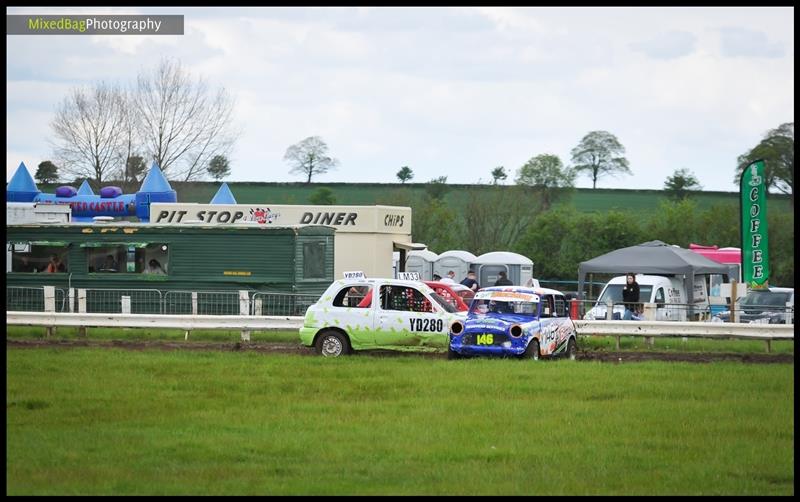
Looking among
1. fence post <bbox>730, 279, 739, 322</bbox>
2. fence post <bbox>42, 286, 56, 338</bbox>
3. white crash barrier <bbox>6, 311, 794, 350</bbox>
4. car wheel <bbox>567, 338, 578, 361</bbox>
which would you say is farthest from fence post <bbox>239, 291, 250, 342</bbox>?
fence post <bbox>730, 279, 739, 322</bbox>

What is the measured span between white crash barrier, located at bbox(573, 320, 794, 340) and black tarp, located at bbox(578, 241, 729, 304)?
8.42m

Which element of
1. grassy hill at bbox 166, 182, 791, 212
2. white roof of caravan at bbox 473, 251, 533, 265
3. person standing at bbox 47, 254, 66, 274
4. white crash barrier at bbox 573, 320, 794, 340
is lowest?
white crash barrier at bbox 573, 320, 794, 340

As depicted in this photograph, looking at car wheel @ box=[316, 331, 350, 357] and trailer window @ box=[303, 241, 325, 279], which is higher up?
trailer window @ box=[303, 241, 325, 279]

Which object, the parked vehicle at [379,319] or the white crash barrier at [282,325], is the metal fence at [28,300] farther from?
the parked vehicle at [379,319]

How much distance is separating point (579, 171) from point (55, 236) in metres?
57.7

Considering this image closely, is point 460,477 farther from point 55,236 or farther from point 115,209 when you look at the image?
point 115,209

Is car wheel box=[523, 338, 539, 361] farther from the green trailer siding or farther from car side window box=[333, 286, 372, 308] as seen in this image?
the green trailer siding

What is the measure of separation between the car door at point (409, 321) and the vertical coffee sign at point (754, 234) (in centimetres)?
770

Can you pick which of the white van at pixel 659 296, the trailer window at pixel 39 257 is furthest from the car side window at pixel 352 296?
the trailer window at pixel 39 257

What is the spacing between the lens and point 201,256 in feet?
105

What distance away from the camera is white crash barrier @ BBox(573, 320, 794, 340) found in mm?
24156

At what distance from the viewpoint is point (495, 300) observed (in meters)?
21.5

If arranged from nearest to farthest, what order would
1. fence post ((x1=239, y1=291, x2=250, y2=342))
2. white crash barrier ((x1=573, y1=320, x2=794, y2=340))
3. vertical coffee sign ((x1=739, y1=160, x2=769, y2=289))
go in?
white crash barrier ((x1=573, y1=320, x2=794, y2=340)) → vertical coffee sign ((x1=739, y1=160, x2=769, y2=289)) → fence post ((x1=239, y1=291, x2=250, y2=342))

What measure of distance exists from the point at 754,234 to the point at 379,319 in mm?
9025
